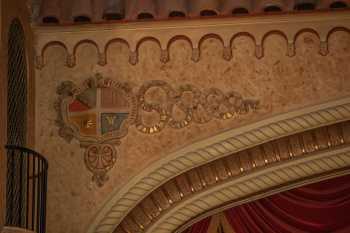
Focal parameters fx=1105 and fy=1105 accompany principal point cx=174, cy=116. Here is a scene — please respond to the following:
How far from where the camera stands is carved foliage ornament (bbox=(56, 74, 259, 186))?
11.0 m

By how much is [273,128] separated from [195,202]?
42.8 inches

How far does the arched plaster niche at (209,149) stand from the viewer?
10.8 meters

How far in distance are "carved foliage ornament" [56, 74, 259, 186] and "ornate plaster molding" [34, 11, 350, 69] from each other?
11.4 inches

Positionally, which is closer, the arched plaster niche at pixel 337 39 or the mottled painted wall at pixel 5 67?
the mottled painted wall at pixel 5 67

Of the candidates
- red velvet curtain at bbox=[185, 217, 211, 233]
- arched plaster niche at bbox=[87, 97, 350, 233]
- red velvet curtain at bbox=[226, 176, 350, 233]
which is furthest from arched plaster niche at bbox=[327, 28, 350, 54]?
red velvet curtain at bbox=[185, 217, 211, 233]

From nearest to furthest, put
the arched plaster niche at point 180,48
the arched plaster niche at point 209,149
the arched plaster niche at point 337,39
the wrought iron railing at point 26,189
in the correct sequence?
the wrought iron railing at point 26,189
the arched plaster niche at point 209,149
the arched plaster niche at point 337,39
the arched plaster niche at point 180,48

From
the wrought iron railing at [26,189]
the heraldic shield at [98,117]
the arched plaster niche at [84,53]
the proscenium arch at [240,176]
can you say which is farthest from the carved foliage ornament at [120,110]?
the wrought iron railing at [26,189]

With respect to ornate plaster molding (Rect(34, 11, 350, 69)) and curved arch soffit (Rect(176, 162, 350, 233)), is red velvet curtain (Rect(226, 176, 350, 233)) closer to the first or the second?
curved arch soffit (Rect(176, 162, 350, 233))

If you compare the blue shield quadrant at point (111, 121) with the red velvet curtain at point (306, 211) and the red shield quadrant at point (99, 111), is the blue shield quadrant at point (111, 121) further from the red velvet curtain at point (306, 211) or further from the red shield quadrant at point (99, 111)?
the red velvet curtain at point (306, 211)

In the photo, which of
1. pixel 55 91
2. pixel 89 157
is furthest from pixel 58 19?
pixel 89 157

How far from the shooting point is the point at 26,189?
10523 millimetres

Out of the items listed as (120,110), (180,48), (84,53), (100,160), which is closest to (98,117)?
(120,110)

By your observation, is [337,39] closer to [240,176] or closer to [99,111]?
[240,176]

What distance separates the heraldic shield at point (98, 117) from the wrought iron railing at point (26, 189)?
1.80 ft
